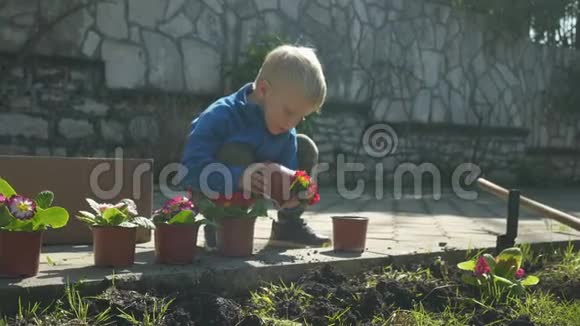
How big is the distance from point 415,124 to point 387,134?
0.47m

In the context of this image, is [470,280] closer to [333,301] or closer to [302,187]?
[333,301]

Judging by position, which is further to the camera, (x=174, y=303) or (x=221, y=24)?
(x=221, y=24)

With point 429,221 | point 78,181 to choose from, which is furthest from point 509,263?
point 429,221

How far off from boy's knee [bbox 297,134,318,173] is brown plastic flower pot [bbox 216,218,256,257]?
0.76 metres

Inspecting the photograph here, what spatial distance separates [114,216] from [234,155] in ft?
2.25

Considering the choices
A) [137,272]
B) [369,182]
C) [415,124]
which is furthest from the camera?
[415,124]

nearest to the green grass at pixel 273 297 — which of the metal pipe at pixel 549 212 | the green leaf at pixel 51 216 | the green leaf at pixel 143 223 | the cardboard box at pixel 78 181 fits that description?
the green leaf at pixel 143 223

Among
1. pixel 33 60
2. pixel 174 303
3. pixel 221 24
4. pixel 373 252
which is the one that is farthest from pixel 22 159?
pixel 221 24

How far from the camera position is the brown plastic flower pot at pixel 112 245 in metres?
1.97

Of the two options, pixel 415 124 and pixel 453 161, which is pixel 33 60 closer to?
pixel 415 124

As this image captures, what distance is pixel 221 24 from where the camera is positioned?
21.6ft

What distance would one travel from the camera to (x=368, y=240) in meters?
3.08

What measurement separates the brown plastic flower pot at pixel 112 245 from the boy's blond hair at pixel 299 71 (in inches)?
34.4

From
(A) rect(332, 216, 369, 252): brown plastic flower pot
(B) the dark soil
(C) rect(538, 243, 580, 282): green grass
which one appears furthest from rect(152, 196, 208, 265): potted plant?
(C) rect(538, 243, 580, 282): green grass
